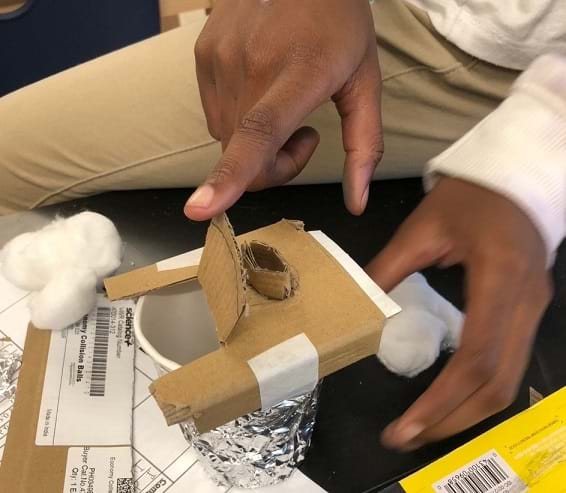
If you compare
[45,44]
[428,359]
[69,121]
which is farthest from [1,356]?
[45,44]

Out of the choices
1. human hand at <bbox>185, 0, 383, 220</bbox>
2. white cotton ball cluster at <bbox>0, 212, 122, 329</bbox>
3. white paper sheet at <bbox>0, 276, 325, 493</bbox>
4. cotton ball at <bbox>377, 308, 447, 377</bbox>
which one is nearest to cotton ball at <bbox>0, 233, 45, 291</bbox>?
white cotton ball cluster at <bbox>0, 212, 122, 329</bbox>

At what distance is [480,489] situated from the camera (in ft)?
1.59

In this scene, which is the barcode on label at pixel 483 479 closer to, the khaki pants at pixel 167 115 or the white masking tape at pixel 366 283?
the white masking tape at pixel 366 283

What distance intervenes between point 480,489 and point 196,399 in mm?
256

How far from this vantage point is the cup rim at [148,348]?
1.28ft

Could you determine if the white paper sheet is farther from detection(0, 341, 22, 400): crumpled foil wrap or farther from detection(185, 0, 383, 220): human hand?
detection(185, 0, 383, 220): human hand

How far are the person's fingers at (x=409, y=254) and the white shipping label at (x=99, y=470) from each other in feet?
0.84

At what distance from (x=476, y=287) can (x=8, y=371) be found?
0.41 m

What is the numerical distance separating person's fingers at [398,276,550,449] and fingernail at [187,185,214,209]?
0.19 meters

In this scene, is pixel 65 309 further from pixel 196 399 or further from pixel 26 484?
pixel 196 399

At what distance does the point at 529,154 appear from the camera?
0.44 m

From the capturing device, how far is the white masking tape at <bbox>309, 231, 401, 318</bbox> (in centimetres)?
38

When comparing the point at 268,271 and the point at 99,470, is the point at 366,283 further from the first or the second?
the point at 99,470

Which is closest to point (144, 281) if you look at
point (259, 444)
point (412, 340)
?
point (259, 444)
